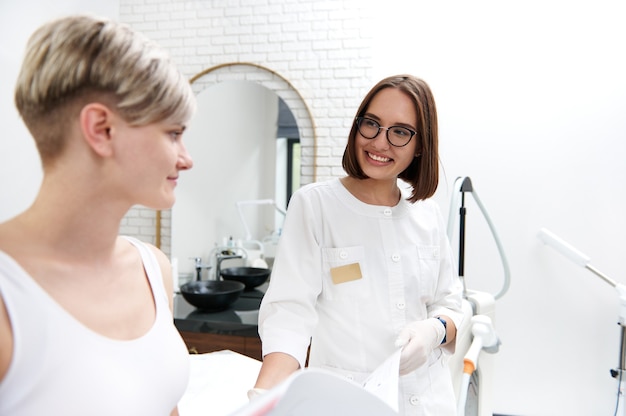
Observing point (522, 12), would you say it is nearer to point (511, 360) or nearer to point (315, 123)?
point (315, 123)

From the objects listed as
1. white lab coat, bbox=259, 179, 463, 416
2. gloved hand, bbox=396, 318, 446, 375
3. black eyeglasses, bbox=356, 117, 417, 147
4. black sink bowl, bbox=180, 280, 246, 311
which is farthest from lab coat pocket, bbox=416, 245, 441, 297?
black sink bowl, bbox=180, 280, 246, 311

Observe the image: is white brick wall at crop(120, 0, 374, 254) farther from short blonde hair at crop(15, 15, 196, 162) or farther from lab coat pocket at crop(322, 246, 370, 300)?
short blonde hair at crop(15, 15, 196, 162)

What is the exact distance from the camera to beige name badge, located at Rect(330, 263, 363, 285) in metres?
1.29

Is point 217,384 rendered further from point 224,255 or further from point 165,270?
point 224,255

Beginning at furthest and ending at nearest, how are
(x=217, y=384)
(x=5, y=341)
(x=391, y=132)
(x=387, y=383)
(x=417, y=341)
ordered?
(x=217, y=384) → (x=391, y=132) → (x=417, y=341) → (x=387, y=383) → (x=5, y=341)

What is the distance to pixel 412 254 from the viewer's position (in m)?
1.37

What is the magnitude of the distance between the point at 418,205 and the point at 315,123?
177 cm

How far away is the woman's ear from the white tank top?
18 cm

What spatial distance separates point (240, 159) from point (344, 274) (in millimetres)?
2091

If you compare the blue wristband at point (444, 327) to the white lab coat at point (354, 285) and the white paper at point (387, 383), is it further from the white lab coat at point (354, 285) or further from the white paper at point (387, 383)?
the white paper at point (387, 383)

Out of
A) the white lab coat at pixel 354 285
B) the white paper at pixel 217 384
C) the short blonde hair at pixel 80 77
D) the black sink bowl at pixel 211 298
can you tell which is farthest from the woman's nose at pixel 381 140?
the black sink bowl at pixel 211 298

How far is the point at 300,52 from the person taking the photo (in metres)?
3.15

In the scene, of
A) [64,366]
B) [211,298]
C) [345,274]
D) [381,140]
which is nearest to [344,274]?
[345,274]

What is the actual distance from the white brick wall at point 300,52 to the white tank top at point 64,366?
8.23 feet
